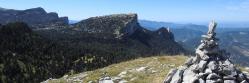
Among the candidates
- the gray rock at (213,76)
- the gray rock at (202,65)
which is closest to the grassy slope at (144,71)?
the gray rock at (202,65)

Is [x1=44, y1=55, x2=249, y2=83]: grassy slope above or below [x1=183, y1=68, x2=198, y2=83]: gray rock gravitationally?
below

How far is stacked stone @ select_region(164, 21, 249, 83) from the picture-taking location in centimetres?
3216

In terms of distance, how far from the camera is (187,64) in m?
35.8

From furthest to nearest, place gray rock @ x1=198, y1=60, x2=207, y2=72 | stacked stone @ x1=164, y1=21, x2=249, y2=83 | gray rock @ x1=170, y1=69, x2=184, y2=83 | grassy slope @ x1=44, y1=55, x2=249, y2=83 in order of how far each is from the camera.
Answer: grassy slope @ x1=44, y1=55, x2=249, y2=83
gray rock @ x1=170, y1=69, x2=184, y2=83
gray rock @ x1=198, y1=60, x2=207, y2=72
stacked stone @ x1=164, y1=21, x2=249, y2=83

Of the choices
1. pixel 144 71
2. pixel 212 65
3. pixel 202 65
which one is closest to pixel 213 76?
pixel 212 65

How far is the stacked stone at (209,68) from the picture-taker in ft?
105

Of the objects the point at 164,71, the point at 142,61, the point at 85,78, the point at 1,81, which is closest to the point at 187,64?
the point at 164,71

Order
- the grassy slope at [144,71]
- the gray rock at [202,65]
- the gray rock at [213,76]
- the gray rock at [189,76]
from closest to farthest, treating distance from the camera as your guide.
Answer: the gray rock at [213,76], the gray rock at [189,76], the gray rock at [202,65], the grassy slope at [144,71]

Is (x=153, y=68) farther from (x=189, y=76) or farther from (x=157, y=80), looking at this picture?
(x=189, y=76)

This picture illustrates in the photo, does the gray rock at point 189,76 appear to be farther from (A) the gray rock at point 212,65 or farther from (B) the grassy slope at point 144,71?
(B) the grassy slope at point 144,71

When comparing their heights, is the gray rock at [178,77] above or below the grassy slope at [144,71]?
above

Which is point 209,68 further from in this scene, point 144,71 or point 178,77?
point 144,71

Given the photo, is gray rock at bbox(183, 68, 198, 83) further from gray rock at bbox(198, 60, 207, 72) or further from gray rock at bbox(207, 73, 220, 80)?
gray rock at bbox(207, 73, 220, 80)

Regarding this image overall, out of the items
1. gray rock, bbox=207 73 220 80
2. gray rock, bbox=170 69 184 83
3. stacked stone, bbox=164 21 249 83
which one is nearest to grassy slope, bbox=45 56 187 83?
gray rock, bbox=170 69 184 83
